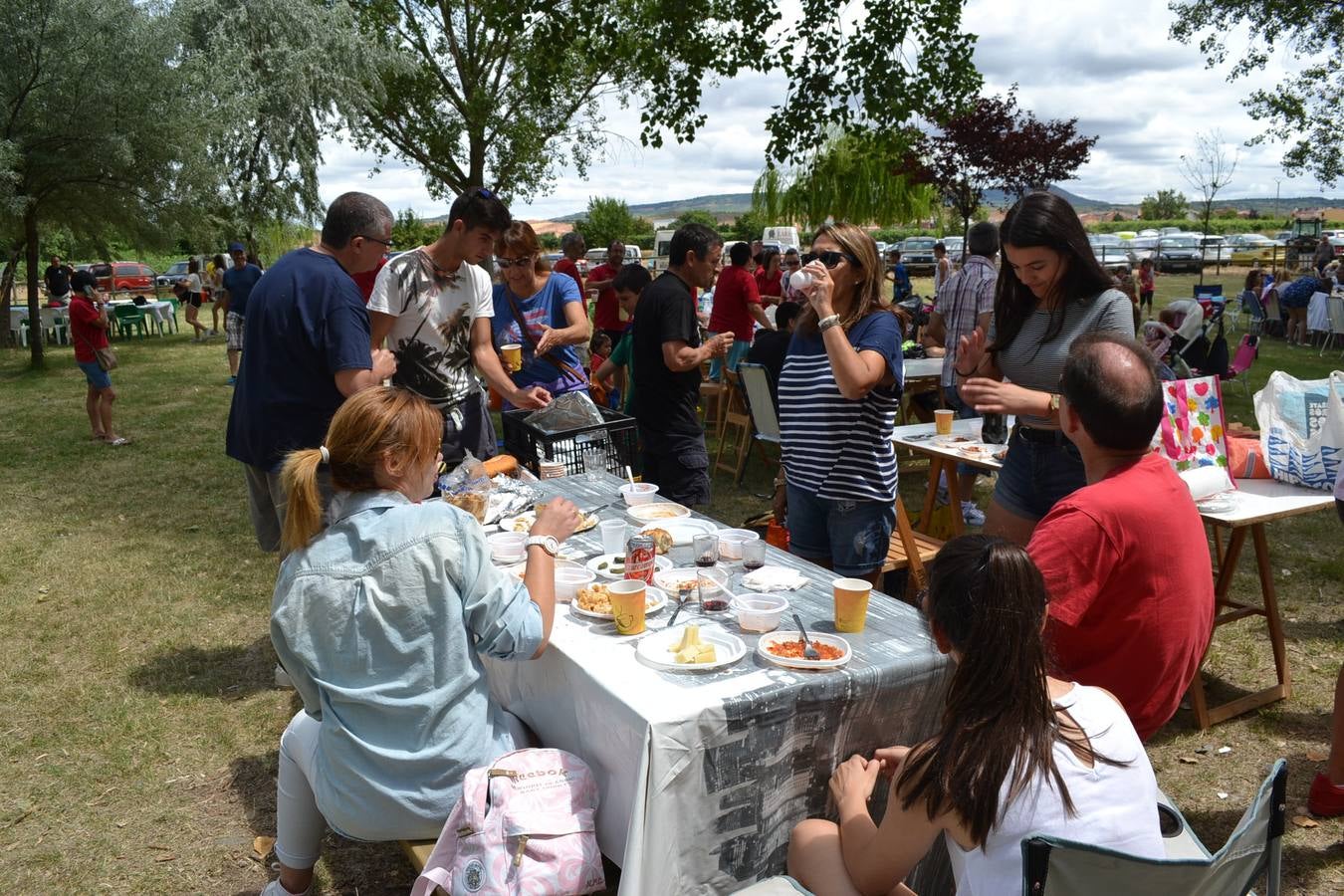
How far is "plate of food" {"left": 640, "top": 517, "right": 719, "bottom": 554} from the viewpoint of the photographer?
284 cm

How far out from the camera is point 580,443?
3836 millimetres

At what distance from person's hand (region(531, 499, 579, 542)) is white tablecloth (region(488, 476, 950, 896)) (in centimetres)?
29

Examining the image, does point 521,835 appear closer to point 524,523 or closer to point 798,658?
point 798,658

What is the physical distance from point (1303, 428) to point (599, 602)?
296 cm

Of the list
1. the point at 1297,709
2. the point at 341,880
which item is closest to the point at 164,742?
the point at 341,880

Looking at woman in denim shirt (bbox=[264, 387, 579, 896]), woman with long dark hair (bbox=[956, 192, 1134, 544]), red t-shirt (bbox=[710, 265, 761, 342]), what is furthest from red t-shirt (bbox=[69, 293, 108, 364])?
woman with long dark hair (bbox=[956, 192, 1134, 544])

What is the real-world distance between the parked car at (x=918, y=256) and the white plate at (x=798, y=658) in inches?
1296

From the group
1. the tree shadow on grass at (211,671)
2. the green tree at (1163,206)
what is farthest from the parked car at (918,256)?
the green tree at (1163,206)

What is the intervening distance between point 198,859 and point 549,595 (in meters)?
1.67

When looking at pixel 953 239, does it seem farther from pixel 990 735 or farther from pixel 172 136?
pixel 990 735

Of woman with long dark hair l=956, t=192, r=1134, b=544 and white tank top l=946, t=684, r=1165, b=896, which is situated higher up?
woman with long dark hair l=956, t=192, r=1134, b=544

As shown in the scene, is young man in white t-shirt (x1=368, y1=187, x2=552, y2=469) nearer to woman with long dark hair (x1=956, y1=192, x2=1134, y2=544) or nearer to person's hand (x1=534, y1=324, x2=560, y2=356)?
person's hand (x1=534, y1=324, x2=560, y2=356)

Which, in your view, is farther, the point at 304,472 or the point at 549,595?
the point at 549,595

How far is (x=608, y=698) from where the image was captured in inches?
76.0
